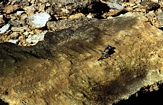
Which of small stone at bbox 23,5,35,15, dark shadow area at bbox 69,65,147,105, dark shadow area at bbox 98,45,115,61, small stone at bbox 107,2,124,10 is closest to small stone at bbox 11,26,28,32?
small stone at bbox 23,5,35,15

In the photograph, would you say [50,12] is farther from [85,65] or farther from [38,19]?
[85,65]

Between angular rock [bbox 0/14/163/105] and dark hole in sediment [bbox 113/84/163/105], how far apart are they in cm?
7

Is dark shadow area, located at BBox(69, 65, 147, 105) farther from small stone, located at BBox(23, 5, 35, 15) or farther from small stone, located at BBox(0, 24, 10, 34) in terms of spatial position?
small stone, located at BBox(23, 5, 35, 15)

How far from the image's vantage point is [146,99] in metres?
3.53

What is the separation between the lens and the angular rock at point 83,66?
3201 millimetres

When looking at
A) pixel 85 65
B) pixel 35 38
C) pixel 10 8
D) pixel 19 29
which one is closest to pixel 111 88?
pixel 85 65

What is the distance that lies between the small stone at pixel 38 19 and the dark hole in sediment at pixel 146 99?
212 centimetres

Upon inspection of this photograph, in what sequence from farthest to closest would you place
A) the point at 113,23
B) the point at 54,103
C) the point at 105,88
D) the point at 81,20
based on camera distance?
the point at 81,20, the point at 113,23, the point at 105,88, the point at 54,103

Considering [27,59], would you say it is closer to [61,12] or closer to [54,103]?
[54,103]

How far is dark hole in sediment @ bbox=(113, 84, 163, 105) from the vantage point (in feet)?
11.0

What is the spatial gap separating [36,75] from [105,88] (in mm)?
713

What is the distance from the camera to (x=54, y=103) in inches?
122

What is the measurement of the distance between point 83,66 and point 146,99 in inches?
30.0

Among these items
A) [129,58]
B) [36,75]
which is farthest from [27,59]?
[129,58]
